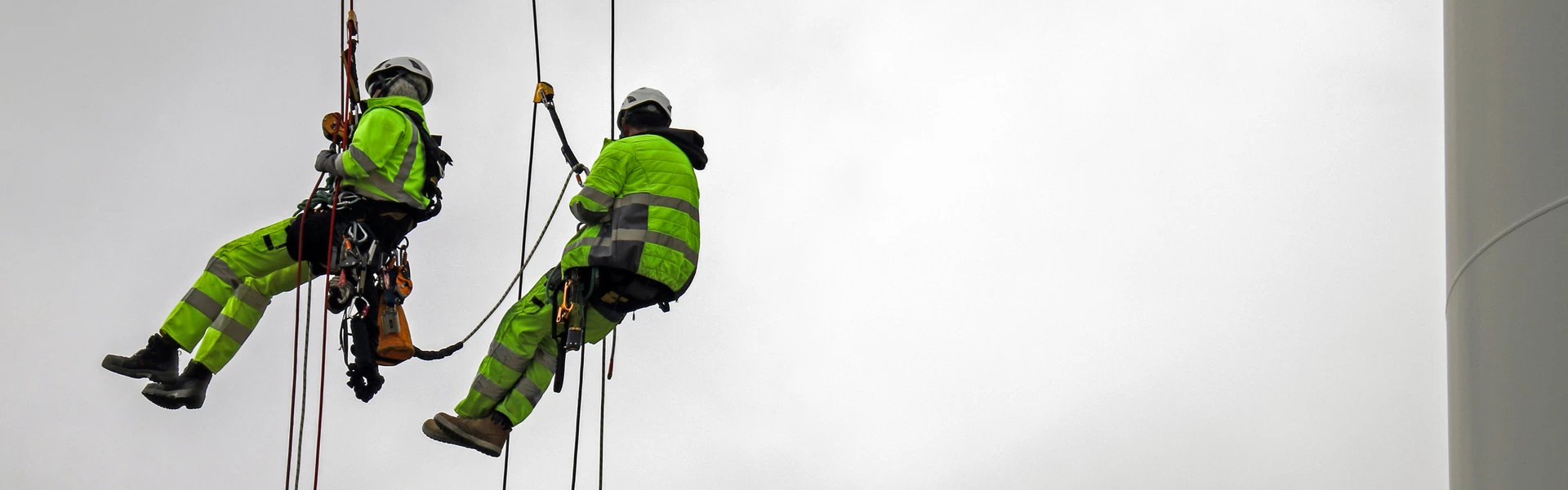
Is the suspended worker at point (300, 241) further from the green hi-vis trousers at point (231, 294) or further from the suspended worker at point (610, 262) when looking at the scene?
the suspended worker at point (610, 262)

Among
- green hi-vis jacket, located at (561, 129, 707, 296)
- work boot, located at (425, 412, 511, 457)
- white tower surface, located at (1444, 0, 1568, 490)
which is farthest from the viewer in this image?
work boot, located at (425, 412, 511, 457)

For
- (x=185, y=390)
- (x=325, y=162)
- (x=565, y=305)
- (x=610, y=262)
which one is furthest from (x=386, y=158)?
(x=185, y=390)

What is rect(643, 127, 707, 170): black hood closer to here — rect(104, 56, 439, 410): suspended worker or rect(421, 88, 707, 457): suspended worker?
rect(421, 88, 707, 457): suspended worker

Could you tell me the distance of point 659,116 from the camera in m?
11.3

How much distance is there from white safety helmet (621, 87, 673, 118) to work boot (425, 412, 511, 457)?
1.95 meters

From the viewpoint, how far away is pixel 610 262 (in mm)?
10719

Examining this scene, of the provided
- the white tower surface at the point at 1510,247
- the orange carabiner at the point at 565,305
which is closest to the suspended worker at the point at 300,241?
the orange carabiner at the point at 565,305

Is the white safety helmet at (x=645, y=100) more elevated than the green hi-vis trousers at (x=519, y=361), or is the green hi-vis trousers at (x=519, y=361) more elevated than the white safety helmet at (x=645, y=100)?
the white safety helmet at (x=645, y=100)

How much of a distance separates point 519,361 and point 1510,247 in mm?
6205

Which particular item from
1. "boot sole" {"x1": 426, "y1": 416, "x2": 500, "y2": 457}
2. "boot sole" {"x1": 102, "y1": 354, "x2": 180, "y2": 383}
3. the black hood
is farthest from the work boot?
the black hood

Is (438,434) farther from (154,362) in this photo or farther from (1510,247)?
(1510,247)

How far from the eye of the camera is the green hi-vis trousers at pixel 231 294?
11094 millimetres

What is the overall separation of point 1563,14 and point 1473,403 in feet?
4.32

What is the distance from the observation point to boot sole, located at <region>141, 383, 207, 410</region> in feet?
36.1
